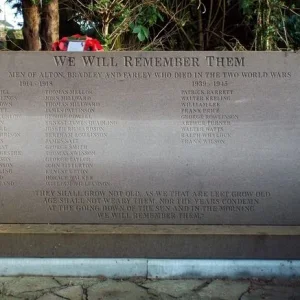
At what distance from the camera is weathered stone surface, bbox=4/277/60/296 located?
4086 mm

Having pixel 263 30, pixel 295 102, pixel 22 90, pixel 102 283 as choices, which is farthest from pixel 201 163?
pixel 263 30

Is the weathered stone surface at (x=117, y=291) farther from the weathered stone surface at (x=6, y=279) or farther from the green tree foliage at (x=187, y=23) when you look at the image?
the green tree foliage at (x=187, y=23)

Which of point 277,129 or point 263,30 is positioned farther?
point 263,30

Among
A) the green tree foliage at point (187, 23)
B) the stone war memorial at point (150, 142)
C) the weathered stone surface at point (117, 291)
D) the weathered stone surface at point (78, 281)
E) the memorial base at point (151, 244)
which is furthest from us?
the green tree foliage at point (187, 23)

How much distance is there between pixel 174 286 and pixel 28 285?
1181 mm

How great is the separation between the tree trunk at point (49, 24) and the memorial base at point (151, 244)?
290 cm

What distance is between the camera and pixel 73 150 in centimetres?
459

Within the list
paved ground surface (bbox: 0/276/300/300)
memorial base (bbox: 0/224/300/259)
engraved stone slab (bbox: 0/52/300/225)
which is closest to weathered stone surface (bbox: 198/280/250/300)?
paved ground surface (bbox: 0/276/300/300)

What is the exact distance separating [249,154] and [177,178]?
2.20 ft

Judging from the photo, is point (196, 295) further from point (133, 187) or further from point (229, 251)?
point (133, 187)

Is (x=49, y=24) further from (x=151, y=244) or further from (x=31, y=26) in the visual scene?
(x=151, y=244)

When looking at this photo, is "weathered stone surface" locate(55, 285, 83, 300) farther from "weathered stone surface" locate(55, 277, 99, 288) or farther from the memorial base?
the memorial base

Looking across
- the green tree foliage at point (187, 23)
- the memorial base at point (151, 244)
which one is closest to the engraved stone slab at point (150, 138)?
the memorial base at point (151, 244)

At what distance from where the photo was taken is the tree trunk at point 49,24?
6.42m
